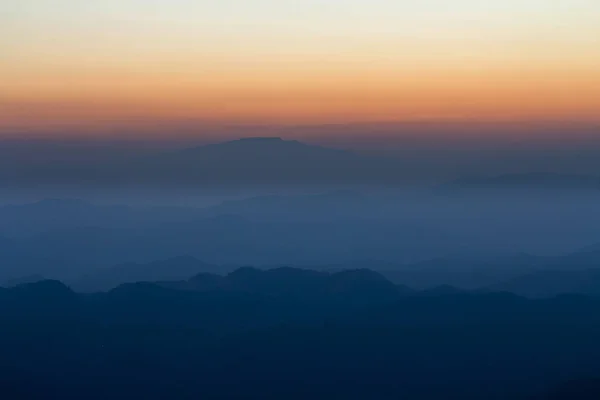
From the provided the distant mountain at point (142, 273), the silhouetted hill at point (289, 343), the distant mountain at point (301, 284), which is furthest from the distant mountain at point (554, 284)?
the distant mountain at point (142, 273)

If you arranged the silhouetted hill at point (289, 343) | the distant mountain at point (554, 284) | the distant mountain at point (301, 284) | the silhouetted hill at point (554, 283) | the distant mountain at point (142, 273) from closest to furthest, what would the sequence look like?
the silhouetted hill at point (289, 343), the distant mountain at point (301, 284), the distant mountain at point (554, 284), the silhouetted hill at point (554, 283), the distant mountain at point (142, 273)

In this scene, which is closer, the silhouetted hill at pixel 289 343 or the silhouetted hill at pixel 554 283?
the silhouetted hill at pixel 289 343

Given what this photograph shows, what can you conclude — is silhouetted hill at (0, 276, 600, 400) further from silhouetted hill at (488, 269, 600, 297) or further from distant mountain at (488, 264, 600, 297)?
silhouetted hill at (488, 269, 600, 297)

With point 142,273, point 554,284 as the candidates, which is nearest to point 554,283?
point 554,284

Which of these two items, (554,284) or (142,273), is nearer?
(554,284)

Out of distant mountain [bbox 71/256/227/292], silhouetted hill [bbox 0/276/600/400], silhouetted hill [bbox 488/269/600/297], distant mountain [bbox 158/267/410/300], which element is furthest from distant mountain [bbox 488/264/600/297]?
distant mountain [bbox 71/256/227/292]

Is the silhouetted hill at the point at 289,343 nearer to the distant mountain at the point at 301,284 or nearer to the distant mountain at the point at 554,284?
the distant mountain at the point at 301,284

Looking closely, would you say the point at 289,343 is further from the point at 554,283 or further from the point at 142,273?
the point at 142,273

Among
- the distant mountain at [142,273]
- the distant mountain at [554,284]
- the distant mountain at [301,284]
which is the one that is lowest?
the distant mountain at [142,273]

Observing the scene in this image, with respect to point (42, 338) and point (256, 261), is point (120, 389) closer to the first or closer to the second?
point (42, 338)

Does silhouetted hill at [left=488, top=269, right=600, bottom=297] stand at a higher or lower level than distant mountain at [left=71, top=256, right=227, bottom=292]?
higher

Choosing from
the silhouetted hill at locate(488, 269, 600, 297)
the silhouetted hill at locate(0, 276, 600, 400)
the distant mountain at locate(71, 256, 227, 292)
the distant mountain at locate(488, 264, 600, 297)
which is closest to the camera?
the silhouetted hill at locate(0, 276, 600, 400)
